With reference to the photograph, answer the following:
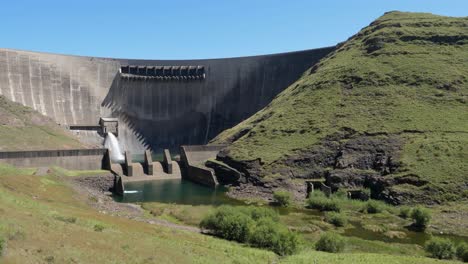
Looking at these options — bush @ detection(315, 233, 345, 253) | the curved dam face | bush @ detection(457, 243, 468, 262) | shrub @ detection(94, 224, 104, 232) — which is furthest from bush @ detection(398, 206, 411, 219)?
the curved dam face

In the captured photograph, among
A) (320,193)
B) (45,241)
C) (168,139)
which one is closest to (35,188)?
(45,241)

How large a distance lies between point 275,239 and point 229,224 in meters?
4.85

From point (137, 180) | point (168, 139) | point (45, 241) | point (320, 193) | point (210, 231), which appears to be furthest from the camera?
point (168, 139)

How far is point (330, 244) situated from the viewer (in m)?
31.1

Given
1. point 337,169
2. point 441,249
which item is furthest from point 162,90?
point 441,249

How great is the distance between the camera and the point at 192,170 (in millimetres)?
72250

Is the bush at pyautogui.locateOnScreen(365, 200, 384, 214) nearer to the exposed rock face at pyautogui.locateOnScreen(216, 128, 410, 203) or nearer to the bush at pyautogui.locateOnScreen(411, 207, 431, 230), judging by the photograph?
the bush at pyautogui.locateOnScreen(411, 207, 431, 230)

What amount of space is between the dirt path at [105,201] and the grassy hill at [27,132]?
18.2 metres

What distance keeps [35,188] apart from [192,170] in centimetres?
3202

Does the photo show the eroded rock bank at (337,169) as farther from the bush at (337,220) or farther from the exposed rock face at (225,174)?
the bush at (337,220)

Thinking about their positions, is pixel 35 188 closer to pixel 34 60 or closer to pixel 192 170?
pixel 192 170

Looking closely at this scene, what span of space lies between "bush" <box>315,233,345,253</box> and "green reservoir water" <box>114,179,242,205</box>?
77.6ft

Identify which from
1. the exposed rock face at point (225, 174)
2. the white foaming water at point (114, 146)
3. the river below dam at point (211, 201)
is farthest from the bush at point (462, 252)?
the white foaming water at point (114, 146)

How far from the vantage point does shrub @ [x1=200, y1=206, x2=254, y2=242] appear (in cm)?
3203
